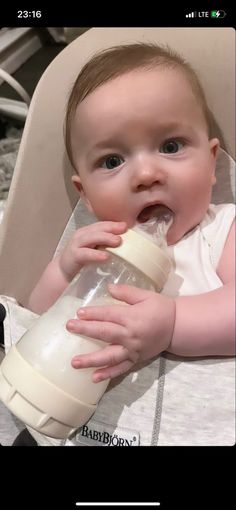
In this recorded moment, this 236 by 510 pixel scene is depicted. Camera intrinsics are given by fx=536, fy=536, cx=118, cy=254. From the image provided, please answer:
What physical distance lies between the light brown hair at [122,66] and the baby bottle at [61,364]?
0.22 meters

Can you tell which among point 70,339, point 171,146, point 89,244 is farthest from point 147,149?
point 70,339

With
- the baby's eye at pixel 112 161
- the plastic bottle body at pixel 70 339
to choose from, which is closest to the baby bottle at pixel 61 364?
the plastic bottle body at pixel 70 339

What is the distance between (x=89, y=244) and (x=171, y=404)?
0.21 m

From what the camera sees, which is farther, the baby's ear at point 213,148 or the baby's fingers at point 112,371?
the baby's ear at point 213,148

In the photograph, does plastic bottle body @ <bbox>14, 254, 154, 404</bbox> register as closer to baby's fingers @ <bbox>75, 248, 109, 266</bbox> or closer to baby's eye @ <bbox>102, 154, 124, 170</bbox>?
baby's fingers @ <bbox>75, 248, 109, 266</bbox>

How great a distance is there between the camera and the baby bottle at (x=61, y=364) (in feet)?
1.81

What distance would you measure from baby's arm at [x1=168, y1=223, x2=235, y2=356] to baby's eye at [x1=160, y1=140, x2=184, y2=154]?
0.19 metres

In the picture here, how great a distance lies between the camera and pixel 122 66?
2.25 feet

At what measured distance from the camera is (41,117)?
799 millimetres

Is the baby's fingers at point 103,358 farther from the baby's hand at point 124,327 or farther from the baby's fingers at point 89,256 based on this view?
the baby's fingers at point 89,256
